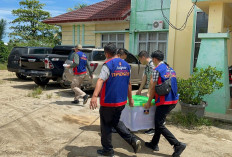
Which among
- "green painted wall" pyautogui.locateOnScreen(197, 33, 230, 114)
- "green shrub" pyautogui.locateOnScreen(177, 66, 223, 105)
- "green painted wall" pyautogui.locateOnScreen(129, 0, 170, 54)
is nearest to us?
"green shrub" pyautogui.locateOnScreen(177, 66, 223, 105)

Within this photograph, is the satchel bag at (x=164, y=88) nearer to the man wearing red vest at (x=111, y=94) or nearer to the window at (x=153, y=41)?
the man wearing red vest at (x=111, y=94)

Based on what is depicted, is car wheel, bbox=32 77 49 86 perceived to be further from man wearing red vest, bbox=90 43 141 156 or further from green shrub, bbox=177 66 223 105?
man wearing red vest, bbox=90 43 141 156

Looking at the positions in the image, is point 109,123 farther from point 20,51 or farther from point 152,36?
point 152,36

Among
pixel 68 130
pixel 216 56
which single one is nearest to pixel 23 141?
pixel 68 130

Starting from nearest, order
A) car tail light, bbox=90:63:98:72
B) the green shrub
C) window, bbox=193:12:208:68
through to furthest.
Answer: the green shrub, car tail light, bbox=90:63:98:72, window, bbox=193:12:208:68

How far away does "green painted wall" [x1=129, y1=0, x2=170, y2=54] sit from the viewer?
12.5 m

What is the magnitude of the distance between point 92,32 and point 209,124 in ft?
35.2

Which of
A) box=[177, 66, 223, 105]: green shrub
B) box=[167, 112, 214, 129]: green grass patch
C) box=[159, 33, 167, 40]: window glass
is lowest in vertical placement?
box=[167, 112, 214, 129]: green grass patch

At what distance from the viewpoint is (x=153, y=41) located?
1291 centimetres

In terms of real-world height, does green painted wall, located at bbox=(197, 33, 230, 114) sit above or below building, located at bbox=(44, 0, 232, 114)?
below

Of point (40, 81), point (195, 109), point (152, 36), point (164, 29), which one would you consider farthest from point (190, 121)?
point (152, 36)

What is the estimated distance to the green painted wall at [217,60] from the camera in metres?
6.30

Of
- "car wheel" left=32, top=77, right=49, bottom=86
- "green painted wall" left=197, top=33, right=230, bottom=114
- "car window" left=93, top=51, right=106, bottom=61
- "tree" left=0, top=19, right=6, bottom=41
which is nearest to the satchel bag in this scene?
"green painted wall" left=197, top=33, right=230, bottom=114

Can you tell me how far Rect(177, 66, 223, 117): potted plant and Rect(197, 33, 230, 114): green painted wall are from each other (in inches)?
20.4
